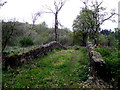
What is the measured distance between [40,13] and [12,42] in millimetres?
10317

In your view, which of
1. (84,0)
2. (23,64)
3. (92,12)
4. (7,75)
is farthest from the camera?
(84,0)

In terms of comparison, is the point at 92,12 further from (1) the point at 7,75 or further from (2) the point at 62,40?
(2) the point at 62,40

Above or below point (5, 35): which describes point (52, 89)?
below

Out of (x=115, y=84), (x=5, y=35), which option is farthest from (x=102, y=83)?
(x=5, y=35)

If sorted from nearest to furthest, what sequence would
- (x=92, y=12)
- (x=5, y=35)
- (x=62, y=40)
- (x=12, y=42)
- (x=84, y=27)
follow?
(x=5, y=35)
(x=12, y=42)
(x=92, y=12)
(x=84, y=27)
(x=62, y=40)

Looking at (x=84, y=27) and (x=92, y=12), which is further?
(x=84, y=27)

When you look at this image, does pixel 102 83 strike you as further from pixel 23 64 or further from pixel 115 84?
pixel 23 64

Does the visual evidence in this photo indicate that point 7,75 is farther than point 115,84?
Yes

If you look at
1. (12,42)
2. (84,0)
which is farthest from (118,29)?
(84,0)

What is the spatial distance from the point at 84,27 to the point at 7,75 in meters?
26.9

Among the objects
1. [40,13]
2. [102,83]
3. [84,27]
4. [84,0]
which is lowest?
[102,83]

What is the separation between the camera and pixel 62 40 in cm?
4272

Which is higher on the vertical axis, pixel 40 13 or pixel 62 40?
pixel 40 13

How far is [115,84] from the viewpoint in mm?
4371
